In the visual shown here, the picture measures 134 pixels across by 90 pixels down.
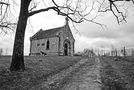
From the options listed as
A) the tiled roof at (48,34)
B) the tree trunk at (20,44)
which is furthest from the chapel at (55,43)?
the tree trunk at (20,44)

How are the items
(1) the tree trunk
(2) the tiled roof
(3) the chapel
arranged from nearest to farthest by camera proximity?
(1) the tree trunk → (3) the chapel → (2) the tiled roof

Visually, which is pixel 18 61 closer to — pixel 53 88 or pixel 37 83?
pixel 37 83

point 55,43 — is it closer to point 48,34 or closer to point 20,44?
point 48,34

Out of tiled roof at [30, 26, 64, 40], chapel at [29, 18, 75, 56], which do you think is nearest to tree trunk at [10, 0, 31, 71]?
chapel at [29, 18, 75, 56]

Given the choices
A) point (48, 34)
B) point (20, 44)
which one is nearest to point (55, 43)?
point (48, 34)

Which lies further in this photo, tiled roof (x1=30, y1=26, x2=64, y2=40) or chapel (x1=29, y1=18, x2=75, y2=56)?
tiled roof (x1=30, y1=26, x2=64, y2=40)

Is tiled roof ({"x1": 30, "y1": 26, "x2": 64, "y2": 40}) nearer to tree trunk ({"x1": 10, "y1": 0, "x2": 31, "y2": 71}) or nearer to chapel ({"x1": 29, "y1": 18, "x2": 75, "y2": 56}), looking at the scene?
chapel ({"x1": 29, "y1": 18, "x2": 75, "y2": 56})

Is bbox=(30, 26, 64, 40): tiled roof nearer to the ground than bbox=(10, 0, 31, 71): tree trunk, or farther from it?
farther from it

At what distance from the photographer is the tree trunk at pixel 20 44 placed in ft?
30.6

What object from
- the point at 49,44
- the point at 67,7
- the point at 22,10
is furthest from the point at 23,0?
the point at 49,44

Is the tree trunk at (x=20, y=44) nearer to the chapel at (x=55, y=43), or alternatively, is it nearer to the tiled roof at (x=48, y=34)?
the chapel at (x=55, y=43)

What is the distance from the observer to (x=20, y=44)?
31.5 ft

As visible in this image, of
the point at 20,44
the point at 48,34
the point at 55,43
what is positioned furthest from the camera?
A: the point at 48,34

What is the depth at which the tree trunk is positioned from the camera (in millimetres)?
9320
